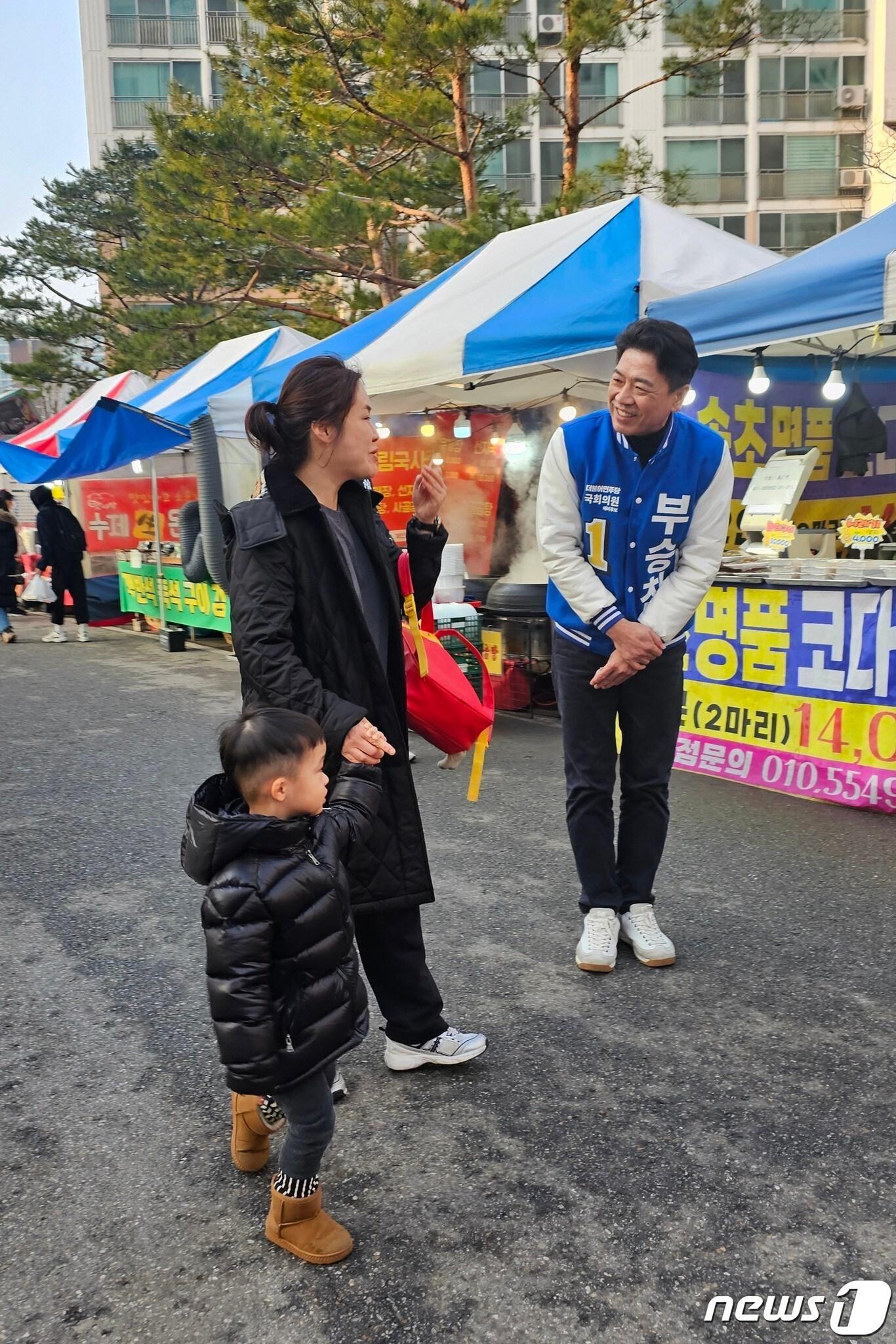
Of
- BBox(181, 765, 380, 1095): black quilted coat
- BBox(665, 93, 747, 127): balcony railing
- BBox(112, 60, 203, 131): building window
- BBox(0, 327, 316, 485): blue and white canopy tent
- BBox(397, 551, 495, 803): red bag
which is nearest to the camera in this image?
BBox(181, 765, 380, 1095): black quilted coat

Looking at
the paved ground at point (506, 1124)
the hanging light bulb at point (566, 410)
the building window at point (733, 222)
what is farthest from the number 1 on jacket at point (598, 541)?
the building window at point (733, 222)

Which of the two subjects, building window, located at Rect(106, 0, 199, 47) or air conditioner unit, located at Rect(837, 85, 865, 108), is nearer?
air conditioner unit, located at Rect(837, 85, 865, 108)

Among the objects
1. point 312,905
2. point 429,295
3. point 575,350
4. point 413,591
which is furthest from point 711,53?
point 312,905

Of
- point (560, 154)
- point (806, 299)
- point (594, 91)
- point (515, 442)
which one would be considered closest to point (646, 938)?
point (806, 299)

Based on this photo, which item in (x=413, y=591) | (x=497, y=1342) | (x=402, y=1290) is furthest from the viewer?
(x=413, y=591)

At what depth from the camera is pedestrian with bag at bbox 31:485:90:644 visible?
1271 cm

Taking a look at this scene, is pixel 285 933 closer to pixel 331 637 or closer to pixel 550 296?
pixel 331 637

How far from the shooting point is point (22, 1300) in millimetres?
2045

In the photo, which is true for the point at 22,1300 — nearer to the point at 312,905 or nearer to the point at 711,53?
the point at 312,905

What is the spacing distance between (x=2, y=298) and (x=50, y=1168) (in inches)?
1012

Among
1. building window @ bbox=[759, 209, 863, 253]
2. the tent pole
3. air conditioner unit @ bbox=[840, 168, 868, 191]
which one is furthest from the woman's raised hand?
air conditioner unit @ bbox=[840, 168, 868, 191]

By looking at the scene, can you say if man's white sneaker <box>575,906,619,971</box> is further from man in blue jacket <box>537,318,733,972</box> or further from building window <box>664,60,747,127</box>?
building window <box>664,60,747,127</box>

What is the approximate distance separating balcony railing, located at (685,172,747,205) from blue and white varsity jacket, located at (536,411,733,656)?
32563 mm

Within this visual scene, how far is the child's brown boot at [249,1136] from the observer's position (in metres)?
2.39
